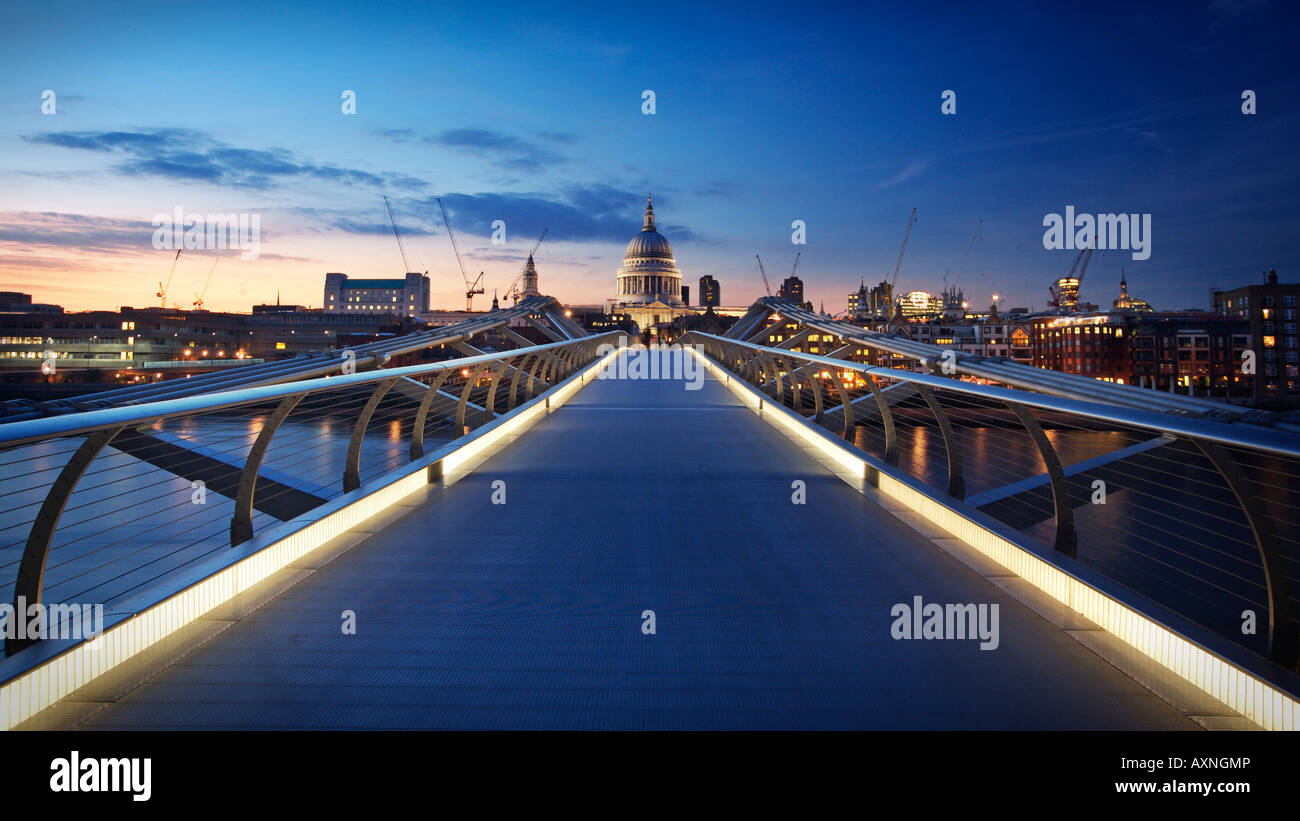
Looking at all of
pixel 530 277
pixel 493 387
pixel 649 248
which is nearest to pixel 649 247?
pixel 649 248

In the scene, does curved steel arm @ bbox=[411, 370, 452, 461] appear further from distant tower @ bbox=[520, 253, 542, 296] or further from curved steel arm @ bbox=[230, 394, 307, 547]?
distant tower @ bbox=[520, 253, 542, 296]

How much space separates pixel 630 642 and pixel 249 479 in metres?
1.92

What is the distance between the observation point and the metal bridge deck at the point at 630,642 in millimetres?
2260

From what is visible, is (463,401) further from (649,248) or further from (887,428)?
(649,248)

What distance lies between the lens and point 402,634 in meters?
2.82

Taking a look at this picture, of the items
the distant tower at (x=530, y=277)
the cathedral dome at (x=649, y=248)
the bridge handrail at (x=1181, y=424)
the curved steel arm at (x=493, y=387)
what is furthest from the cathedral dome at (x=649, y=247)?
the bridge handrail at (x=1181, y=424)

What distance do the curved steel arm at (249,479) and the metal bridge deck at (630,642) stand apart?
428mm

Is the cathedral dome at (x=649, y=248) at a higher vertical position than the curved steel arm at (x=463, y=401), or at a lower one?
higher

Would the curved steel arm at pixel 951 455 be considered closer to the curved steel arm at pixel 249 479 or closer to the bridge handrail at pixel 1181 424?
the bridge handrail at pixel 1181 424

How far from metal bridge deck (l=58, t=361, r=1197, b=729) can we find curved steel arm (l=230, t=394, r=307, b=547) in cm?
43

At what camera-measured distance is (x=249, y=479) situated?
3.36 m
